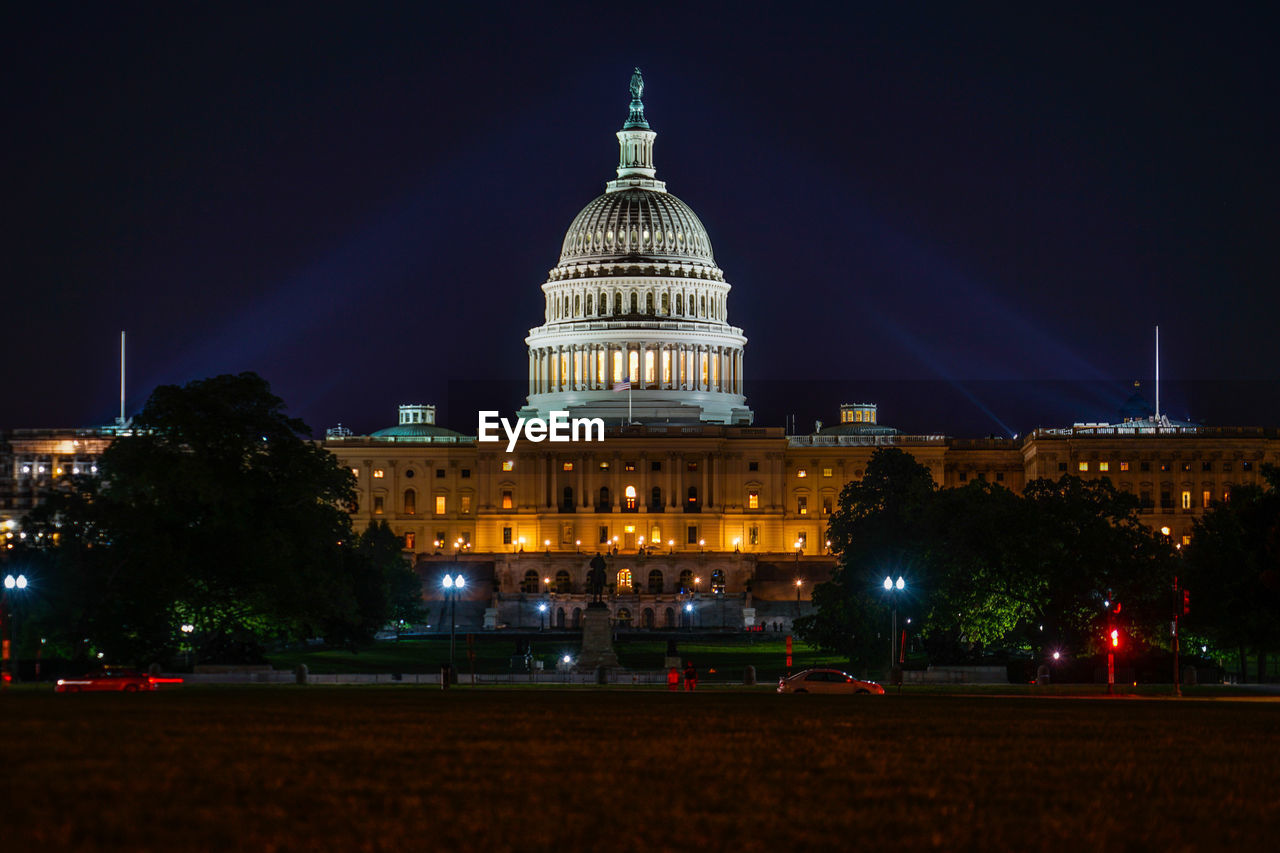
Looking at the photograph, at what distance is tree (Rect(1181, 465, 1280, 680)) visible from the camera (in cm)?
7419

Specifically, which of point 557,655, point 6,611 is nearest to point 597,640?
point 557,655

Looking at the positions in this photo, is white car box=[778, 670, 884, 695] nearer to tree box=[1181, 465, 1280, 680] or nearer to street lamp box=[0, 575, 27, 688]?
tree box=[1181, 465, 1280, 680]

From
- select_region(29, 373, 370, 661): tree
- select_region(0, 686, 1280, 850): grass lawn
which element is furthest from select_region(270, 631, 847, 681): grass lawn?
select_region(0, 686, 1280, 850): grass lawn

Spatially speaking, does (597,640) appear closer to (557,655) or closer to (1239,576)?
(557,655)

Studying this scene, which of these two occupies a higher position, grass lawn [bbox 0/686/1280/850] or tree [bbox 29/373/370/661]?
tree [bbox 29/373/370/661]

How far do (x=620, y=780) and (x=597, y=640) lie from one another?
77.8 m

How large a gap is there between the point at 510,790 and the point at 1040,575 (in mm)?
59715

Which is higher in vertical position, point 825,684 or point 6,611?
point 6,611

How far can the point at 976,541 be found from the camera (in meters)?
85.2

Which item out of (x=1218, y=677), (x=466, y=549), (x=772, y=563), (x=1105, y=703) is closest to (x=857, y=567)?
(x=1218, y=677)

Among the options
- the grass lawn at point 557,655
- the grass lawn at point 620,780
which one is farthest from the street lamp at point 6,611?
the grass lawn at point 620,780

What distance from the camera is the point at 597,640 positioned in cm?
10456

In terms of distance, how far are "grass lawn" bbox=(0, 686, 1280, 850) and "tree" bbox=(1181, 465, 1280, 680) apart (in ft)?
114

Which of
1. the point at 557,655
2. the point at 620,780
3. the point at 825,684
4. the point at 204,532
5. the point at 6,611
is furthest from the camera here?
the point at 557,655
